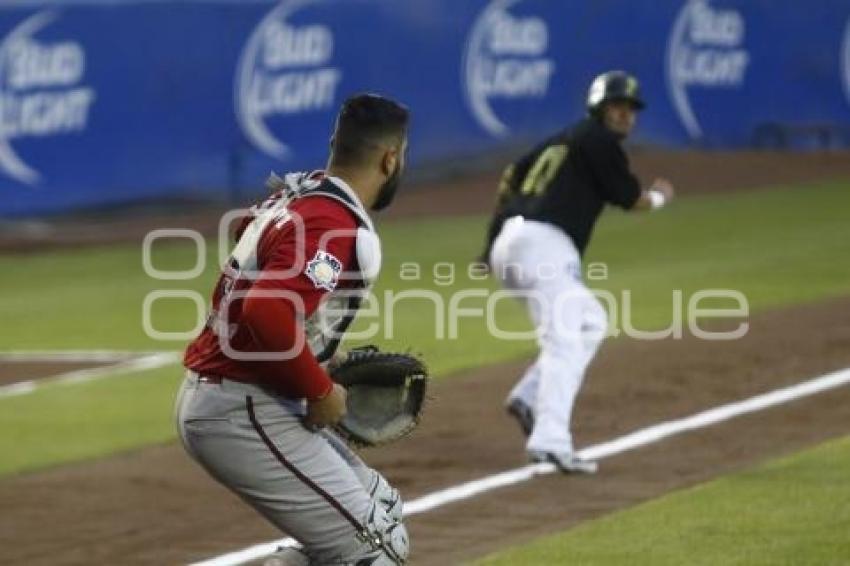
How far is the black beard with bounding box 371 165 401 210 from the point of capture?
639 cm

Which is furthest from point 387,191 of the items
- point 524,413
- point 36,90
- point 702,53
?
point 702,53

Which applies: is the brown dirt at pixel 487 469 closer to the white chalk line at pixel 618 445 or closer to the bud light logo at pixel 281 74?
the white chalk line at pixel 618 445

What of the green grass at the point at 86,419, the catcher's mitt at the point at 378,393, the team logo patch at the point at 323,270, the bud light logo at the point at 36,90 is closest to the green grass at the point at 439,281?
the green grass at the point at 86,419

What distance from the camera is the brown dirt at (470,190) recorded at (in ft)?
72.7

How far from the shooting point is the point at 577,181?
35.2ft

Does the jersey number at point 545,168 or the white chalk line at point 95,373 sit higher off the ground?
the jersey number at point 545,168

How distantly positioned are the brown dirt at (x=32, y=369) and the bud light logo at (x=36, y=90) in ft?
20.4

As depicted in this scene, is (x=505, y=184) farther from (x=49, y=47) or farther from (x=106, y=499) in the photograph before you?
(x=49, y=47)

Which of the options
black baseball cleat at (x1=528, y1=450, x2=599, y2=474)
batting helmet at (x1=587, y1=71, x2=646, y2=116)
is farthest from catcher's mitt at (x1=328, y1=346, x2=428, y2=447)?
batting helmet at (x1=587, y1=71, x2=646, y2=116)

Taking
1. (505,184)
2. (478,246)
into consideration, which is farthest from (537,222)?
(478,246)

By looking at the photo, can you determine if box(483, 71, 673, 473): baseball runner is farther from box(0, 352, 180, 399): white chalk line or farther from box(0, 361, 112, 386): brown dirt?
box(0, 361, 112, 386): brown dirt

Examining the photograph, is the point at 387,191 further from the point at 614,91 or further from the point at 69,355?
the point at 69,355

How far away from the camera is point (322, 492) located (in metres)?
6.21

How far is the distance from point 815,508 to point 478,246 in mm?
12384
